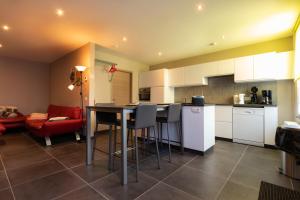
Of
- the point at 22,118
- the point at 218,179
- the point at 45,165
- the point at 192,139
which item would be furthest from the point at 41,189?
the point at 22,118

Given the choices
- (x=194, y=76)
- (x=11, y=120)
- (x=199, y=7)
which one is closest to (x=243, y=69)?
(x=194, y=76)

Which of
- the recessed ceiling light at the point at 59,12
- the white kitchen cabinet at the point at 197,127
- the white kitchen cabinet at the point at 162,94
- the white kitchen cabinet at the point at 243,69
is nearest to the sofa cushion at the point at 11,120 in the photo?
the recessed ceiling light at the point at 59,12

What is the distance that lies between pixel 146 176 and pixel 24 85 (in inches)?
233

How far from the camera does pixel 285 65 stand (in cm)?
311

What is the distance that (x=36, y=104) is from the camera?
5613mm

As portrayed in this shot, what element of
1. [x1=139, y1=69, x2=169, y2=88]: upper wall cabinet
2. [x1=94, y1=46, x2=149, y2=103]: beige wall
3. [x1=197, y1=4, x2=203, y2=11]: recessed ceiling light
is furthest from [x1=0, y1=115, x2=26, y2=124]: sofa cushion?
[x1=197, y1=4, x2=203, y2=11]: recessed ceiling light

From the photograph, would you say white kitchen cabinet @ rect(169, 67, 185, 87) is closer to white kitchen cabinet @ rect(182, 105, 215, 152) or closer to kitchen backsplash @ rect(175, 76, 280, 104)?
kitchen backsplash @ rect(175, 76, 280, 104)

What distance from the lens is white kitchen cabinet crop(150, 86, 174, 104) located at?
491 cm

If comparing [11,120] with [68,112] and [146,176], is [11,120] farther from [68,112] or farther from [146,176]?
[146,176]

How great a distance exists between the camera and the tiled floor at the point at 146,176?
5.11 ft

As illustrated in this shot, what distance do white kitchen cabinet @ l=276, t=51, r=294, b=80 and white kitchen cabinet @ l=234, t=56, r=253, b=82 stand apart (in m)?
0.48

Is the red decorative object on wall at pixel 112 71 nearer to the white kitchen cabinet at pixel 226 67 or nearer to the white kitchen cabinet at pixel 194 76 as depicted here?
the white kitchen cabinet at pixel 194 76

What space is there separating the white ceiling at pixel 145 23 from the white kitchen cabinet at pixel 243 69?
49cm

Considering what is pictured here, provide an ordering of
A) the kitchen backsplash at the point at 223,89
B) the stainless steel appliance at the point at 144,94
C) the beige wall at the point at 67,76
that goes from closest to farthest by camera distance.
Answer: the kitchen backsplash at the point at 223,89 → the beige wall at the point at 67,76 → the stainless steel appliance at the point at 144,94
